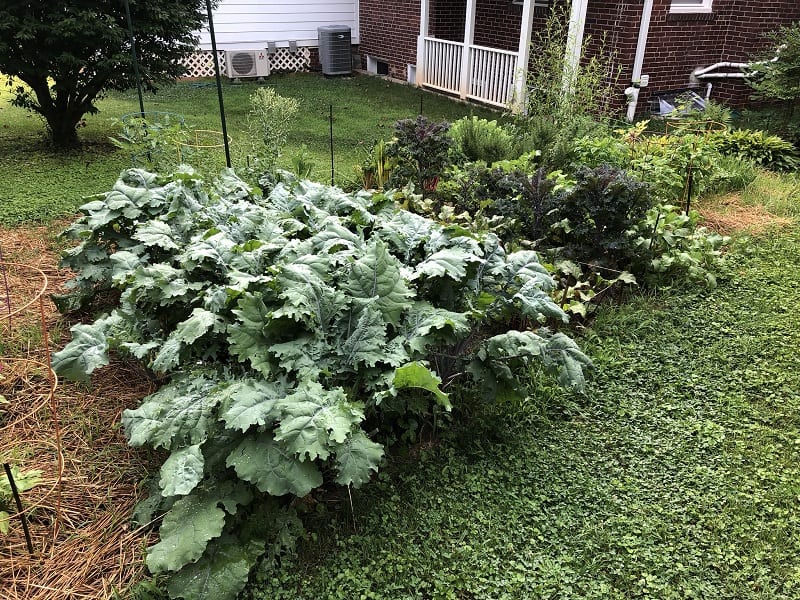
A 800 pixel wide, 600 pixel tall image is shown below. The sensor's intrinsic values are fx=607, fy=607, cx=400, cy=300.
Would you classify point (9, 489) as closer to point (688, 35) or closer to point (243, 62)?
point (688, 35)

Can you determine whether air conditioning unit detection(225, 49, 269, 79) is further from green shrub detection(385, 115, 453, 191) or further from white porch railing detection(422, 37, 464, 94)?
green shrub detection(385, 115, 453, 191)

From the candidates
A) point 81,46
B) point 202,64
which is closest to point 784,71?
point 81,46

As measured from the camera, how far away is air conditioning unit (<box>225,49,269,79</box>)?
1186cm

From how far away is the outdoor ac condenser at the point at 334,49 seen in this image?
41.2ft

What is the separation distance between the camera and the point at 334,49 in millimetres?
12648

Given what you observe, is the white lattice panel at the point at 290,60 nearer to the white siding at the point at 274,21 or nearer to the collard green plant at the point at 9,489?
the white siding at the point at 274,21

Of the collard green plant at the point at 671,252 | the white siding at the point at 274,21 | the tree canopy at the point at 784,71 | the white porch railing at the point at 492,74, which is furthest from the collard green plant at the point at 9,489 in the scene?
the white siding at the point at 274,21

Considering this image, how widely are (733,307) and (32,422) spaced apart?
A: 4.00 m

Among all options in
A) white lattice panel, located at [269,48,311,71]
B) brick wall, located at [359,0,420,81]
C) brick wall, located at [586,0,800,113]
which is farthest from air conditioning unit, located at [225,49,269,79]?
brick wall, located at [586,0,800,113]

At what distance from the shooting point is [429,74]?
11047 millimetres

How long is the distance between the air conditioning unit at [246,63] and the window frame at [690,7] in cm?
749

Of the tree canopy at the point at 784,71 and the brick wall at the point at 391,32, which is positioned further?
the brick wall at the point at 391,32

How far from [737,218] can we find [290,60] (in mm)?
10367

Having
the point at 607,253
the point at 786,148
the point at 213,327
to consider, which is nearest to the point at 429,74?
the point at 786,148
